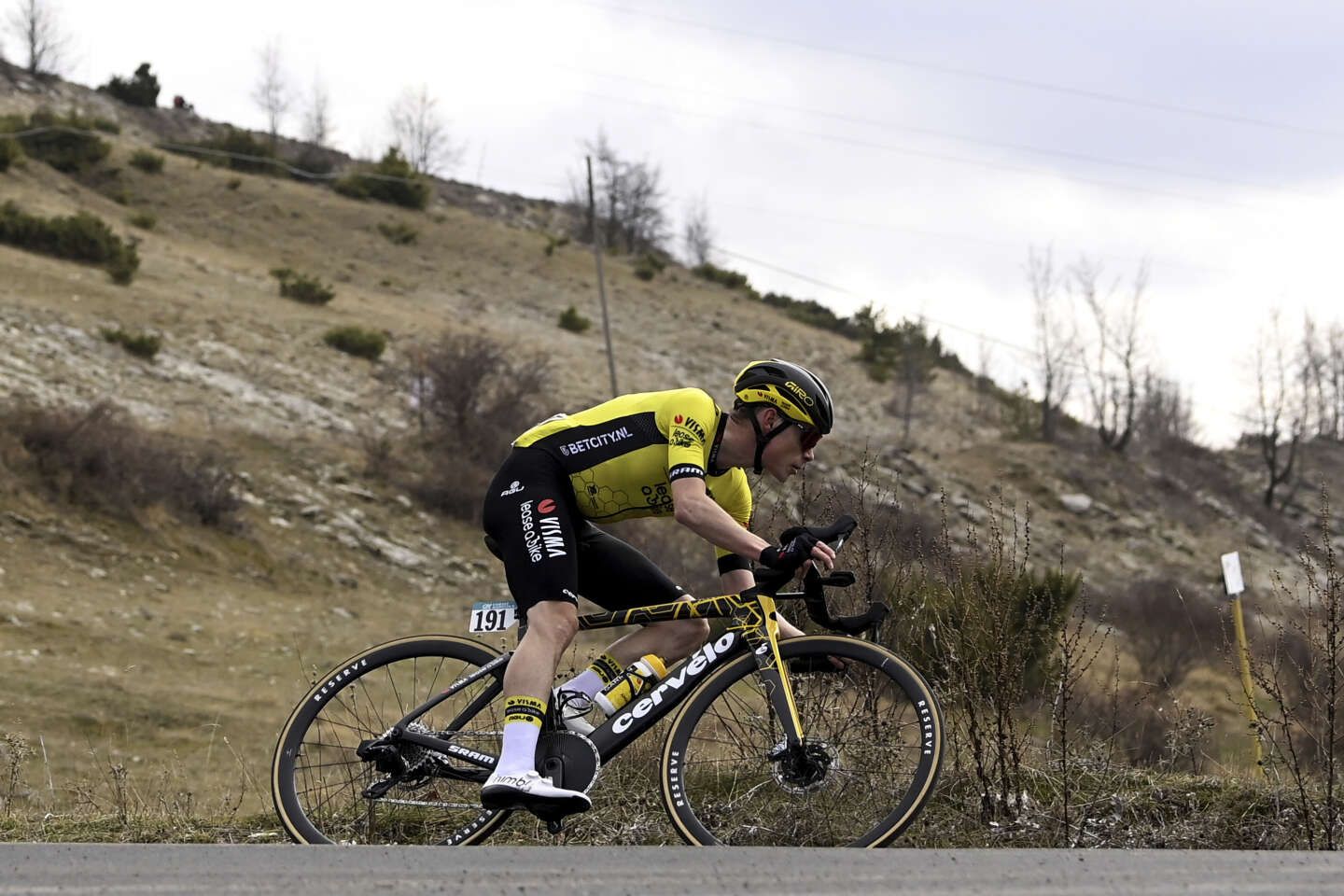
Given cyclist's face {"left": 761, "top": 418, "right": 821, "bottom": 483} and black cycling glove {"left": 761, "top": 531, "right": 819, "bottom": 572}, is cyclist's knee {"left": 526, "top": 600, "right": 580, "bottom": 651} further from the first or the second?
cyclist's face {"left": 761, "top": 418, "right": 821, "bottom": 483}

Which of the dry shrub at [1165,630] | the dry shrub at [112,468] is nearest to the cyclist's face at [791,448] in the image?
the dry shrub at [1165,630]

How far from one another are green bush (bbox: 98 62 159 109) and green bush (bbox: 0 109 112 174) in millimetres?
A: 18352

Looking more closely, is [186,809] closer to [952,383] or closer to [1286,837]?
[1286,837]

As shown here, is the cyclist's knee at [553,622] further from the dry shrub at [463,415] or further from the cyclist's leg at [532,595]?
the dry shrub at [463,415]

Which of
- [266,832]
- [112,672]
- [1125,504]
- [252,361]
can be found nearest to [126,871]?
[266,832]

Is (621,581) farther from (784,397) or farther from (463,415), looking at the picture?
(463,415)

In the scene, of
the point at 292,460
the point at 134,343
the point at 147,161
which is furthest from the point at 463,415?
the point at 147,161

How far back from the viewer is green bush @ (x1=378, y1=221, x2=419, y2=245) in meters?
55.0

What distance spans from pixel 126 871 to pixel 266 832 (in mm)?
1788

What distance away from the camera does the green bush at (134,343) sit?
27.5 m

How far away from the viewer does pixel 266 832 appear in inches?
199

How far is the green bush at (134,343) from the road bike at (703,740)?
24666 mm

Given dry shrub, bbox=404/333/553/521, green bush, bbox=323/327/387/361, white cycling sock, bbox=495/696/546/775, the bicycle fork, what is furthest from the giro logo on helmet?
green bush, bbox=323/327/387/361

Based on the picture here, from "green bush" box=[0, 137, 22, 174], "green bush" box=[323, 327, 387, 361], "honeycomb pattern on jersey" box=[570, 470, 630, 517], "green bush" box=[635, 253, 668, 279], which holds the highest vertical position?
"green bush" box=[635, 253, 668, 279]
